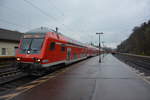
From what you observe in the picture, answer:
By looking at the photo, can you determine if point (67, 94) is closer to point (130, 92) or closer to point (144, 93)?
point (130, 92)

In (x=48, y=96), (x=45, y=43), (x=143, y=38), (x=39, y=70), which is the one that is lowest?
(x=48, y=96)

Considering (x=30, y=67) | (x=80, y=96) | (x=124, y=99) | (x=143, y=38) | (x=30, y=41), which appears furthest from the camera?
(x=143, y=38)

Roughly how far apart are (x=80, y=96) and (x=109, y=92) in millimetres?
1353

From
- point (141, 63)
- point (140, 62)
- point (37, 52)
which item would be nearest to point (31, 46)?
point (37, 52)

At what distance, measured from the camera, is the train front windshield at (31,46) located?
8.57 metres

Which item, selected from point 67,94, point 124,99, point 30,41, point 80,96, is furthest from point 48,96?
point 30,41

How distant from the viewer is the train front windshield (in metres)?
8.57

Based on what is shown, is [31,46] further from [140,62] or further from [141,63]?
[140,62]

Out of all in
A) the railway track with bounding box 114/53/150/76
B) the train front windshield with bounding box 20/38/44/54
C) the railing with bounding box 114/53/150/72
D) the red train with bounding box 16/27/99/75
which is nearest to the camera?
the red train with bounding box 16/27/99/75

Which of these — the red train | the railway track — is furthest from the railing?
the red train

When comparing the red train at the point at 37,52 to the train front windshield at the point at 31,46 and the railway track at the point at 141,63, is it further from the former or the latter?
the railway track at the point at 141,63

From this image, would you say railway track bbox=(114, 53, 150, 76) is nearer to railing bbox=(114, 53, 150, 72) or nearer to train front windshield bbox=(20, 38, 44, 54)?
railing bbox=(114, 53, 150, 72)

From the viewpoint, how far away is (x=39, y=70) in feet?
28.2

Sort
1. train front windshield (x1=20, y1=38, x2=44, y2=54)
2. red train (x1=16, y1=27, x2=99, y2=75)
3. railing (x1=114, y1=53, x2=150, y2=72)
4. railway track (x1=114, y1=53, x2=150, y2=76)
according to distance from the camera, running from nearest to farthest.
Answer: red train (x1=16, y1=27, x2=99, y2=75) < train front windshield (x1=20, y1=38, x2=44, y2=54) < railway track (x1=114, y1=53, x2=150, y2=76) < railing (x1=114, y1=53, x2=150, y2=72)
